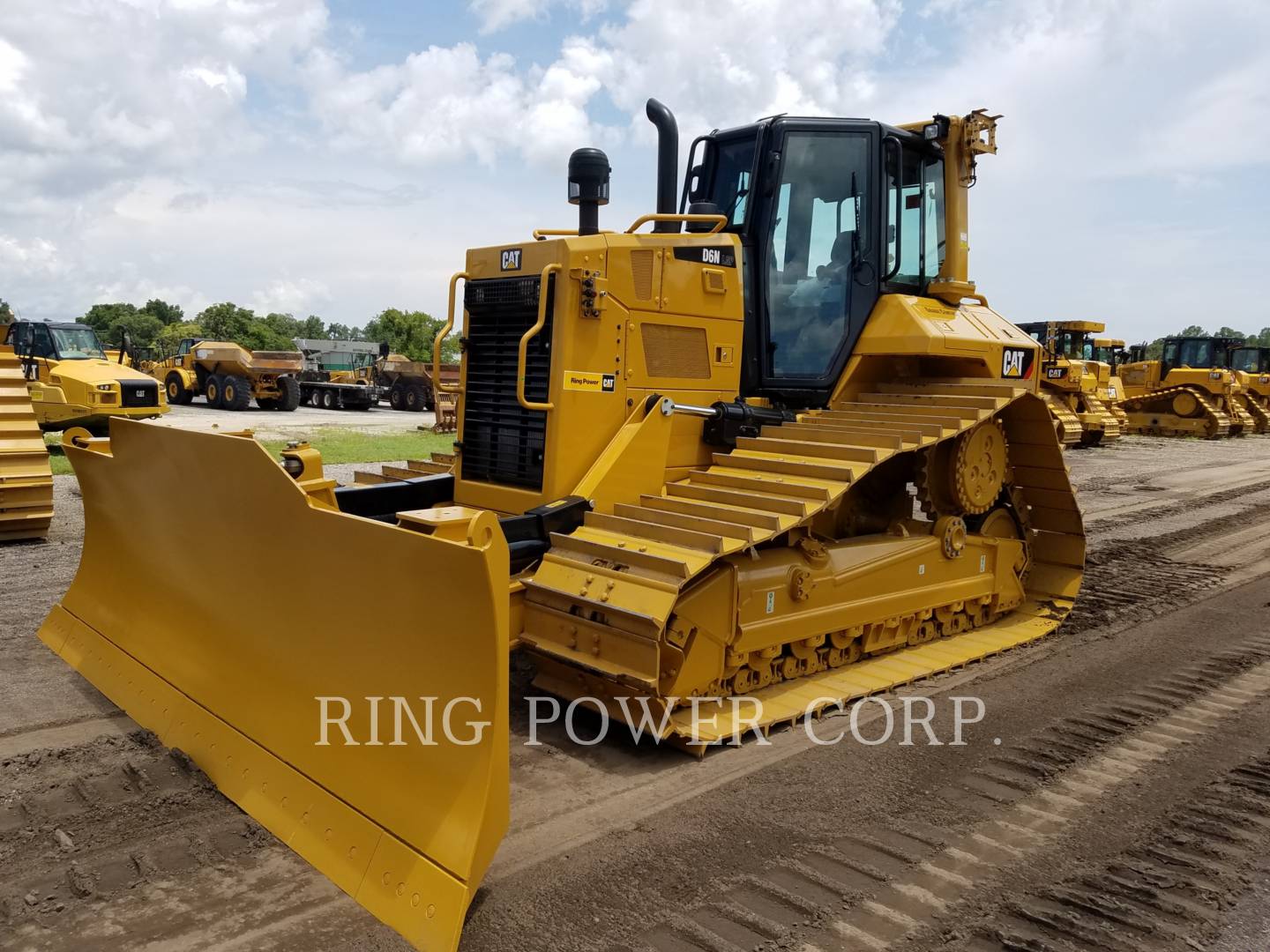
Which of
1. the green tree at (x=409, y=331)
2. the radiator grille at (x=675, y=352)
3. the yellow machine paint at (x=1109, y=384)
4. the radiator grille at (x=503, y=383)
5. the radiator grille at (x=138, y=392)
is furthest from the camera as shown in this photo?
the green tree at (x=409, y=331)

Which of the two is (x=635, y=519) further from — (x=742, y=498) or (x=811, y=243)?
(x=811, y=243)

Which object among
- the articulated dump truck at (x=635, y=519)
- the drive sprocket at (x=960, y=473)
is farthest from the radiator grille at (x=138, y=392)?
the drive sprocket at (x=960, y=473)

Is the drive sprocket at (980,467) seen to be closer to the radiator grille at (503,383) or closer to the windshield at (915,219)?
the windshield at (915,219)

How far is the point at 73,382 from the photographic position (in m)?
15.9

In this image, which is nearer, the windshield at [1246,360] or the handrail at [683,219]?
the handrail at [683,219]

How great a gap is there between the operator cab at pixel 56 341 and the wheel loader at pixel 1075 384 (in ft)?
62.0

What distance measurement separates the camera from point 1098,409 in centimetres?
2295

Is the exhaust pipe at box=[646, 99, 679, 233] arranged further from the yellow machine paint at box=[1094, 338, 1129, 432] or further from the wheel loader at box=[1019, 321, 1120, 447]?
the yellow machine paint at box=[1094, 338, 1129, 432]

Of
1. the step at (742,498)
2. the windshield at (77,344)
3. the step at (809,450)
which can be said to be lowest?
the step at (742,498)

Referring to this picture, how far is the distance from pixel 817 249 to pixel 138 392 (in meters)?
14.6

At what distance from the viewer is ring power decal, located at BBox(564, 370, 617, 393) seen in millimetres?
5023

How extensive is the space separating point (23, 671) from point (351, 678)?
2.81 meters

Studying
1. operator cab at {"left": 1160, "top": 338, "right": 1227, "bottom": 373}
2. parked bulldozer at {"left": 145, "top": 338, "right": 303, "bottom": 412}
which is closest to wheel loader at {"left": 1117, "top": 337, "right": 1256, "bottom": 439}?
operator cab at {"left": 1160, "top": 338, "right": 1227, "bottom": 373}

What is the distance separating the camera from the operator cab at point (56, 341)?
16500 mm
